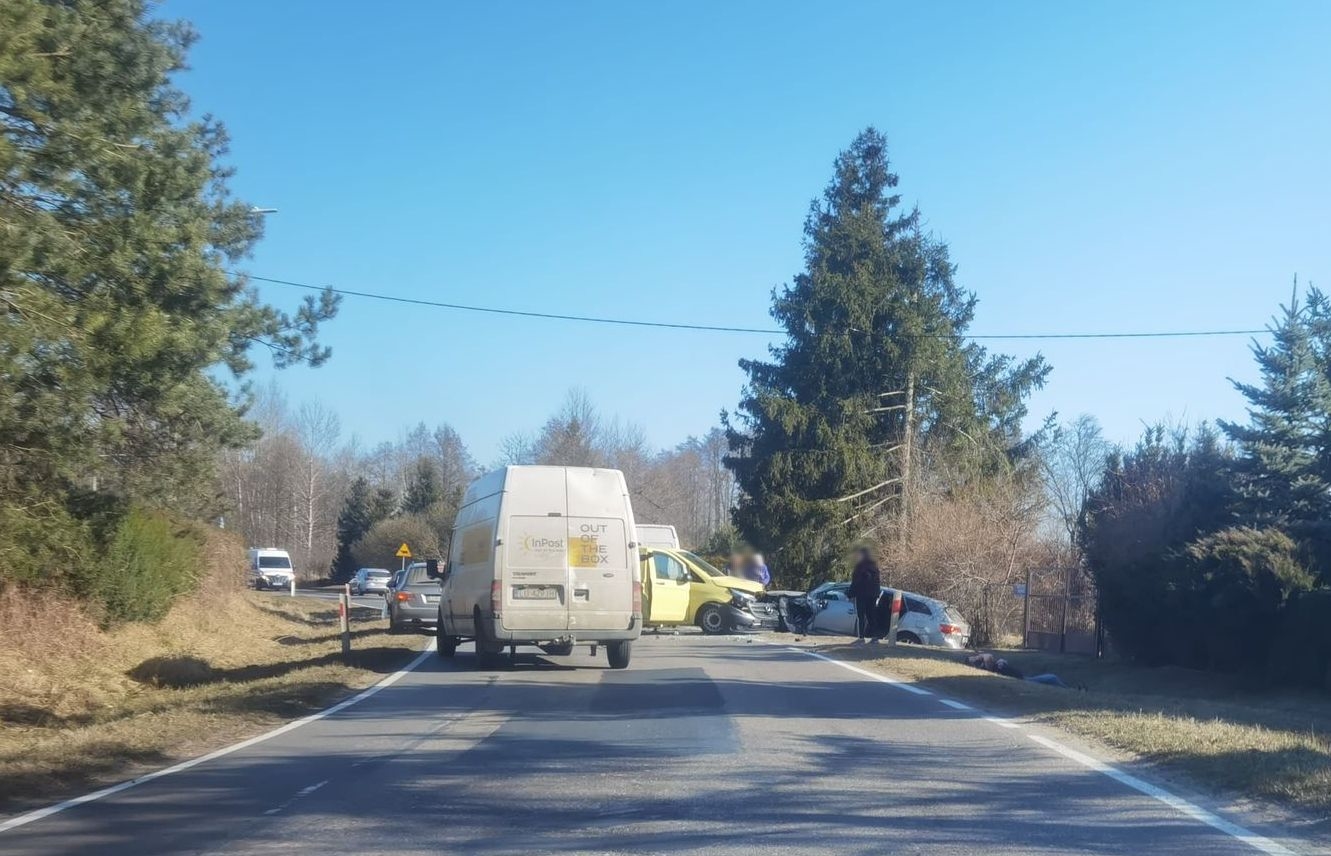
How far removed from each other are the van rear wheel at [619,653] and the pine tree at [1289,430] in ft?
44.7

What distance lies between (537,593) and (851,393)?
1312 inches

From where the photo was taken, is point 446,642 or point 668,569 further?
point 668,569

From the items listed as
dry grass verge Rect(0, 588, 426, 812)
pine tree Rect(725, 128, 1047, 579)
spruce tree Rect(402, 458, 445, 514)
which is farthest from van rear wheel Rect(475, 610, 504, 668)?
spruce tree Rect(402, 458, 445, 514)

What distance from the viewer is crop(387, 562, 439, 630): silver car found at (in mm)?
27688

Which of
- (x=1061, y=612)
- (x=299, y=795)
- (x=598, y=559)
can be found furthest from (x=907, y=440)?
(x=299, y=795)

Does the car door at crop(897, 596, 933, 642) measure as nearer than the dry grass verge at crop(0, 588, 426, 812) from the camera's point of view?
No

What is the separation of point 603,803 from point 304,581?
7532 cm

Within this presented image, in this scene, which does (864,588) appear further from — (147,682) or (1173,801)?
(1173,801)

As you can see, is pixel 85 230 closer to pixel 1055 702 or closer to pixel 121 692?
pixel 121 692

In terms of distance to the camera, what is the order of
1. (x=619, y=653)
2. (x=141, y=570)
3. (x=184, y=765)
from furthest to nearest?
(x=141, y=570)
(x=619, y=653)
(x=184, y=765)

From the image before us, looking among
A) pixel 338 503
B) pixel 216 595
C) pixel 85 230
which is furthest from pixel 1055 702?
pixel 338 503

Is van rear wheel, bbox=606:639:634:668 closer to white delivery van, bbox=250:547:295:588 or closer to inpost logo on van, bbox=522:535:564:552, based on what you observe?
inpost logo on van, bbox=522:535:564:552

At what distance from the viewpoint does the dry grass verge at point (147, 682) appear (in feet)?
34.6

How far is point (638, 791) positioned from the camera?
339 inches
